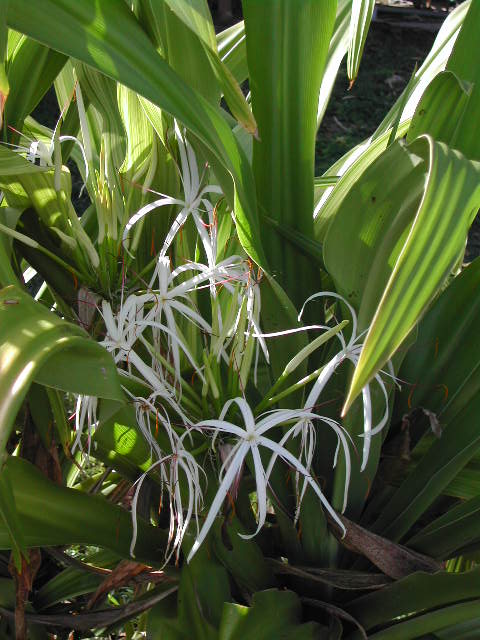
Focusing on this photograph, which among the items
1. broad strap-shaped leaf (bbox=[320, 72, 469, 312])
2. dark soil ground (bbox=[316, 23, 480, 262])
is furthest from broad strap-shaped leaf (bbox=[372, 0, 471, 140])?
dark soil ground (bbox=[316, 23, 480, 262])

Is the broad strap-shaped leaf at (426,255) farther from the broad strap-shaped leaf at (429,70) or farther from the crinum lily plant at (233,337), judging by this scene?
the broad strap-shaped leaf at (429,70)

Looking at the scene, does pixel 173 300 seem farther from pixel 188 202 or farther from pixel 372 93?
pixel 372 93

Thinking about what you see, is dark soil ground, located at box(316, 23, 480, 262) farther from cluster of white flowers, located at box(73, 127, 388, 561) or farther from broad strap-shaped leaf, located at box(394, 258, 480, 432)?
cluster of white flowers, located at box(73, 127, 388, 561)

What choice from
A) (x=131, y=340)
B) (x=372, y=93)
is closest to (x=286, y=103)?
(x=131, y=340)

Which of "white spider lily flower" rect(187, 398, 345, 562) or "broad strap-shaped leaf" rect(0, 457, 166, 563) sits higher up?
"white spider lily flower" rect(187, 398, 345, 562)

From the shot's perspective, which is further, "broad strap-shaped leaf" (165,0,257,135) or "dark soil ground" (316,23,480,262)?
"dark soil ground" (316,23,480,262)

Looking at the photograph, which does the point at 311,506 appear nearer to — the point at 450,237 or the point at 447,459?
the point at 447,459
